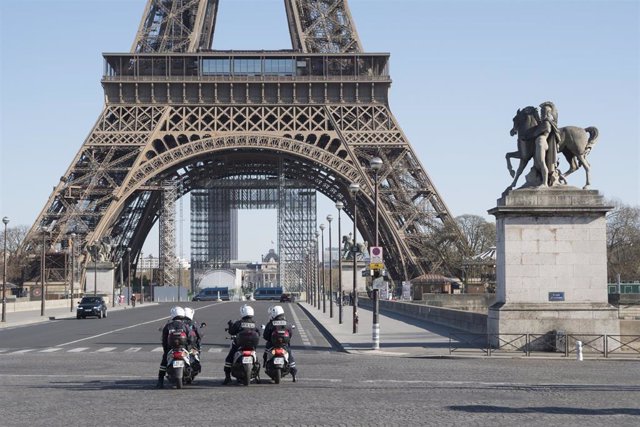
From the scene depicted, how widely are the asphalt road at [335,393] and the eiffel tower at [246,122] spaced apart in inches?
2085

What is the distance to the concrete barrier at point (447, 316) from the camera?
121 ft

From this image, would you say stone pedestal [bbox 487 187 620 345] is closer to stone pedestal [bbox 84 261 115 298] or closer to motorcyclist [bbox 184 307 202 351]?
motorcyclist [bbox 184 307 202 351]

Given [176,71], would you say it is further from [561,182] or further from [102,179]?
[561,182]

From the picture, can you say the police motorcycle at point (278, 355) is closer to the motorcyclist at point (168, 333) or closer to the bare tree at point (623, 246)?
the motorcyclist at point (168, 333)

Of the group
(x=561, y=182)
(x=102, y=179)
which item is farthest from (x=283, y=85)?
(x=561, y=182)

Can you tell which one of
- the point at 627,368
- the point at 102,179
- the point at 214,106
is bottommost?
the point at 627,368

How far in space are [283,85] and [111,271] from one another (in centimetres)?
2413

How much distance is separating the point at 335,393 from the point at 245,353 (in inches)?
91.2

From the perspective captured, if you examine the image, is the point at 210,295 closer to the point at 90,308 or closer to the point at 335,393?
the point at 90,308

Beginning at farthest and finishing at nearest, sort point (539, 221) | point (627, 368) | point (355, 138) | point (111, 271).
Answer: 1. point (111, 271)
2. point (355, 138)
3. point (539, 221)
4. point (627, 368)

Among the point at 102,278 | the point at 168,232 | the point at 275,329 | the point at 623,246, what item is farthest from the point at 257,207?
the point at 275,329

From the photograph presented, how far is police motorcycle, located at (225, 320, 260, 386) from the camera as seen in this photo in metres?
20.4

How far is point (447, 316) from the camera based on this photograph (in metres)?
44.9

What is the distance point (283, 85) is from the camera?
278ft
